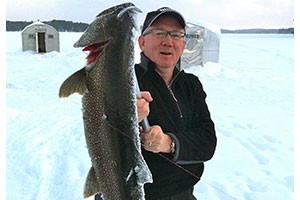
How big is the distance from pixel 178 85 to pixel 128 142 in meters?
0.76

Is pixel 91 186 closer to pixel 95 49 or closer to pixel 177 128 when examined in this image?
pixel 95 49

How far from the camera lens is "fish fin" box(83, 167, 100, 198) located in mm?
1459

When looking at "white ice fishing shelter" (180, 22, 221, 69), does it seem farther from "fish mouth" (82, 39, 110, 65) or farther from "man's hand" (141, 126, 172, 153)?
"fish mouth" (82, 39, 110, 65)

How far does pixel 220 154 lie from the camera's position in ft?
20.4

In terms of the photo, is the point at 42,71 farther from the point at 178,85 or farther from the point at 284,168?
the point at 178,85

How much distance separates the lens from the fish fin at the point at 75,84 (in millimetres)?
1353

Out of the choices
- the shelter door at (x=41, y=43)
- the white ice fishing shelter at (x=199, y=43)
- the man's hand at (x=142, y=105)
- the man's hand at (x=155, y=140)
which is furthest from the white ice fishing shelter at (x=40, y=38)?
the man's hand at (x=142, y=105)

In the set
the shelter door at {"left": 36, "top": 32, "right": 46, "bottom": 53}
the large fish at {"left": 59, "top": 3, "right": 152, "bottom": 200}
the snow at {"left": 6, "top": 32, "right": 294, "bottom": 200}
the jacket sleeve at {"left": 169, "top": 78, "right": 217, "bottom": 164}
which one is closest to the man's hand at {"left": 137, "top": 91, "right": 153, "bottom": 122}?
the large fish at {"left": 59, "top": 3, "right": 152, "bottom": 200}

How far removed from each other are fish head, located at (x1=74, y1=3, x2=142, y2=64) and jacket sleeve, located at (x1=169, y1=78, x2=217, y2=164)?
0.65 meters

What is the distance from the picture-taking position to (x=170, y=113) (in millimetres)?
1959

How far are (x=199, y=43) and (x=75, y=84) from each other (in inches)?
593

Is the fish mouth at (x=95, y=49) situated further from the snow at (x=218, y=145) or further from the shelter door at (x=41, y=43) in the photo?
the shelter door at (x=41, y=43)

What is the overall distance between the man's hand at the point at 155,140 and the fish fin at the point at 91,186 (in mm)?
265

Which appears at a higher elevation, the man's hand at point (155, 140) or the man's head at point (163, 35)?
the man's head at point (163, 35)
